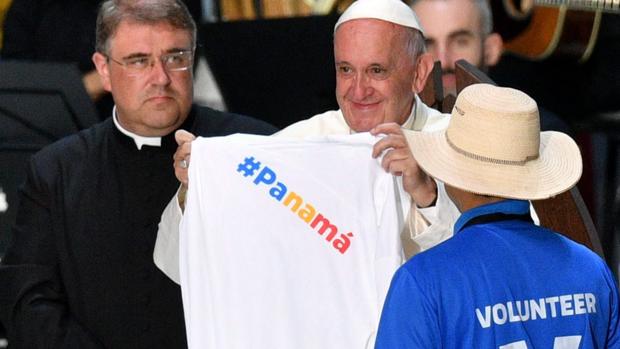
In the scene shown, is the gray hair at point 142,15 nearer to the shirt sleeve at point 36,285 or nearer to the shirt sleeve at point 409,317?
the shirt sleeve at point 36,285

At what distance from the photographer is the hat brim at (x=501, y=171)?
4.46 m

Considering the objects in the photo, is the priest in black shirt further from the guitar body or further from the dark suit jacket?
the guitar body

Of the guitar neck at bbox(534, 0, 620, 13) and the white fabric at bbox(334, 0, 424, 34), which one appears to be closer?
the white fabric at bbox(334, 0, 424, 34)

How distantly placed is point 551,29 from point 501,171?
4093mm

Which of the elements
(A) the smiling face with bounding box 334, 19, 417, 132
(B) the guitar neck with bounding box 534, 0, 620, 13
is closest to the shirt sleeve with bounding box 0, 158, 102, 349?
(A) the smiling face with bounding box 334, 19, 417, 132

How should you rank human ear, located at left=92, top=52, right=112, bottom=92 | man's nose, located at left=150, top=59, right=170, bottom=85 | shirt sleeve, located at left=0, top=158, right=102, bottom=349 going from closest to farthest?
1. shirt sleeve, located at left=0, top=158, right=102, bottom=349
2. man's nose, located at left=150, top=59, right=170, bottom=85
3. human ear, located at left=92, top=52, right=112, bottom=92

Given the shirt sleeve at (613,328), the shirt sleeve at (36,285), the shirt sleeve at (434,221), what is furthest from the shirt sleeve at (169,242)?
the shirt sleeve at (613,328)

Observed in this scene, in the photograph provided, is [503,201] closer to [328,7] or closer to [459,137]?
[459,137]

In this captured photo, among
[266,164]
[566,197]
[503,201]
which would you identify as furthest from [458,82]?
[503,201]

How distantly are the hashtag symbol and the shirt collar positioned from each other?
76 centimetres

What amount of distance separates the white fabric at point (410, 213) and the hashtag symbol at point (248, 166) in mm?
220

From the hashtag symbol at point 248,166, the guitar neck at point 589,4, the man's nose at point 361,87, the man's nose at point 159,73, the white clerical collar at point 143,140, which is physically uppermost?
the man's nose at point 361,87

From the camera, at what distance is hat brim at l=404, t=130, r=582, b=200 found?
4.46 meters

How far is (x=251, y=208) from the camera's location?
5059 mm
